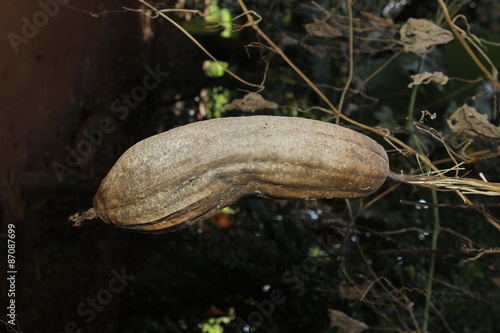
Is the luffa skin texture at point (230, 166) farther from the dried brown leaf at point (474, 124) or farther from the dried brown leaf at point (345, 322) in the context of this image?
the dried brown leaf at point (345, 322)

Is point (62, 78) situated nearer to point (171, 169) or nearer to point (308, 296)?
point (171, 169)

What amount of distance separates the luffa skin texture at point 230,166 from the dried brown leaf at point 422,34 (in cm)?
51

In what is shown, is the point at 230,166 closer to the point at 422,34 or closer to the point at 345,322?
the point at 422,34

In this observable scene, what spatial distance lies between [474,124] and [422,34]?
0.27 m

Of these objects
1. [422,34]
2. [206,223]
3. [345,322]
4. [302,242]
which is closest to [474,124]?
[422,34]

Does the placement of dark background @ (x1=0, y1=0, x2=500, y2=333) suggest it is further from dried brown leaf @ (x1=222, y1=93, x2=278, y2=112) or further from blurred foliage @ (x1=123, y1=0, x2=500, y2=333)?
dried brown leaf @ (x1=222, y1=93, x2=278, y2=112)

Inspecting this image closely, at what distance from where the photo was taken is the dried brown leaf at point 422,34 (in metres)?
1.22

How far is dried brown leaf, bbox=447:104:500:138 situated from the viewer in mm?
1072

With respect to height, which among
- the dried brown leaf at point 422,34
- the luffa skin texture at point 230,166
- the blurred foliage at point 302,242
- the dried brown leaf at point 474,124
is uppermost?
the luffa skin texture at point 230,166

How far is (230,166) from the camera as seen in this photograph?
798mm

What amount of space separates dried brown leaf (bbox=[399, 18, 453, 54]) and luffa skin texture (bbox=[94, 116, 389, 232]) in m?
0.51

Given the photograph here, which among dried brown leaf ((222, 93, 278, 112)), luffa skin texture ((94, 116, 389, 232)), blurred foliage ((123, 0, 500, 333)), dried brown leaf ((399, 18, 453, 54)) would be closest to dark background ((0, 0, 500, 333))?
blurred foliage ((123, 0, 500, 333))

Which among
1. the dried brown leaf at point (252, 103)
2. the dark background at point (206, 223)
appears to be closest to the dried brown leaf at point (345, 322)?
the dark background at point (206, 223)

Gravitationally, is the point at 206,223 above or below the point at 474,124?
below
